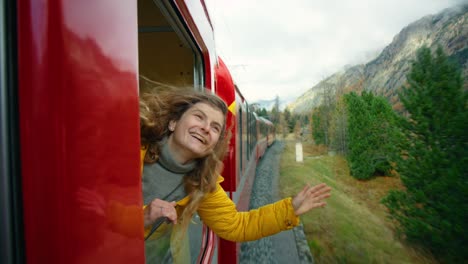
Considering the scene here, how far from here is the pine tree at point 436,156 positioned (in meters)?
3.16

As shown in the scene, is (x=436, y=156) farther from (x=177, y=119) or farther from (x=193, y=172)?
(x=177, y=119)

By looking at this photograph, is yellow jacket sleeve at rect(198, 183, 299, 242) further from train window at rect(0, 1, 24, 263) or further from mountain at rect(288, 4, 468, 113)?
mountain at rect(288, 4, 468, 113)

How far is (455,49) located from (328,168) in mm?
5967

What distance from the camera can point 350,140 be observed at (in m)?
7.58

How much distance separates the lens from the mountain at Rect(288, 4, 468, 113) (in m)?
3.34

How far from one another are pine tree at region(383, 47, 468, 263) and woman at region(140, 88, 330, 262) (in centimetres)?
259

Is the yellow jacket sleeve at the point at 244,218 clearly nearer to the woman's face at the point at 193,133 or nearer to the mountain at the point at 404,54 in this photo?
the woman's face at the point at 193,133

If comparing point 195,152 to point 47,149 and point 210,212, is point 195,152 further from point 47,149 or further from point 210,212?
point 47,149

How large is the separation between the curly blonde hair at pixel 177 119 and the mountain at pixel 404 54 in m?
3.27

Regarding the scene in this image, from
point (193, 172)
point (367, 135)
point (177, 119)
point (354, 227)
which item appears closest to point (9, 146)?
point (177, 119)

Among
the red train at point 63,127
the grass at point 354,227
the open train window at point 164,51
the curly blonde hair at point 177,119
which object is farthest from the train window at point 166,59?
the grass at point 354,227

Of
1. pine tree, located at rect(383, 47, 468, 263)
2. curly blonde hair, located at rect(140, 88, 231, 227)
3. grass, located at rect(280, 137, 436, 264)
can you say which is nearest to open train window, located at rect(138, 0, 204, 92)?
curly blonde hair, located at rect(140, 88, 231, 227)

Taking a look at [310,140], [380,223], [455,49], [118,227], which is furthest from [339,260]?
[310,140]

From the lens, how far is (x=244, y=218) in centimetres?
181
